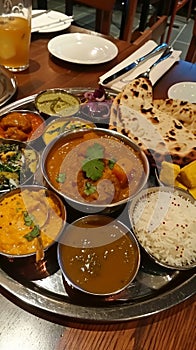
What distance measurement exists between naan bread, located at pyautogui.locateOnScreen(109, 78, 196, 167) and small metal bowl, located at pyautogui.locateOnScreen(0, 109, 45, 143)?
286mm

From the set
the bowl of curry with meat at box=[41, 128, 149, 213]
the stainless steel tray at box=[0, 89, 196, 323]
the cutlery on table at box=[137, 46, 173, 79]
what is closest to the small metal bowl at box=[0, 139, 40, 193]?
the bowl of curry with meat at box=[41, 128, 149, 213]

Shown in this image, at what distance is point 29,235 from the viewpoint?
3.43 feet

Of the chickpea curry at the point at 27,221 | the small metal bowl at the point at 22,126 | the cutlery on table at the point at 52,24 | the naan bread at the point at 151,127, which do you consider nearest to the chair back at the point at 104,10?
the cutlery on table at the point at 52,24

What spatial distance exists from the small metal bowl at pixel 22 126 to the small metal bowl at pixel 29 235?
31cm

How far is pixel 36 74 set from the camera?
186 centimetres

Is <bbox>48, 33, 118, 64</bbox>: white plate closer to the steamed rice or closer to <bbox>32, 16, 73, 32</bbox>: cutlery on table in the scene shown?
<bbox>32, 16, 73, 32</bbox>: cutlery on table

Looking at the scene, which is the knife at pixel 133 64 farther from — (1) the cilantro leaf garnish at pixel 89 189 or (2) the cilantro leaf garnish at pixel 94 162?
(1) the cilantro leaf garnish at pixel 89 189

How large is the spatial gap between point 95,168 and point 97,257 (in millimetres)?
323

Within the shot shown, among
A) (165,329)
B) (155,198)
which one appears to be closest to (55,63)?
(155,198)

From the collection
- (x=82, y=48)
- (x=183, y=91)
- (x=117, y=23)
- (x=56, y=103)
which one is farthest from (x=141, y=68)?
(x=117, y=23)

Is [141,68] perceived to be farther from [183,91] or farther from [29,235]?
[29,235]

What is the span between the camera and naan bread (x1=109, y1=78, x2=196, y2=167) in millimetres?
1374

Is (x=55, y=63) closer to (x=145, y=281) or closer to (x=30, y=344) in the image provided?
(x=145, y=281)

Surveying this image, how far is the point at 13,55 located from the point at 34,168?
79 cm
